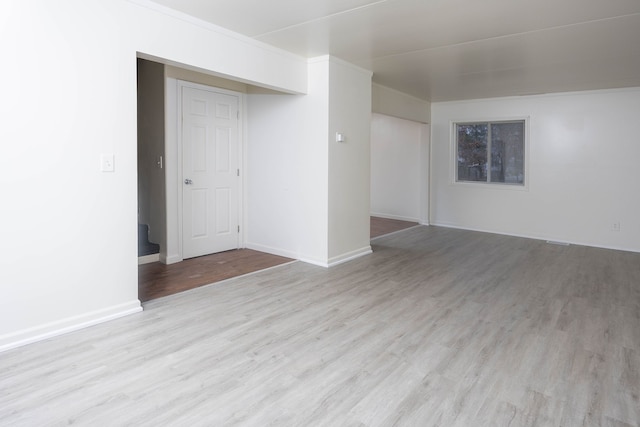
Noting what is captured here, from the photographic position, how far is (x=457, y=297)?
3744 millimetres

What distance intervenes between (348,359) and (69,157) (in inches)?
88.7

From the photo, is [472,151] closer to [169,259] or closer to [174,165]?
[174,165]

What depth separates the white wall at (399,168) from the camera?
8.03 m

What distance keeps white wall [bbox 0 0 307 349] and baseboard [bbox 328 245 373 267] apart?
88.8 inches

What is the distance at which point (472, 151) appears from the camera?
746 cm

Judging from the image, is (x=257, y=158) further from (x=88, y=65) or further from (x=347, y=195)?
(x=88, y=65)

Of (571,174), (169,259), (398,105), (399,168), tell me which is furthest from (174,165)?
(571,174)

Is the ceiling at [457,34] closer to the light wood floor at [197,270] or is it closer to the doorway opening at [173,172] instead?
the doorway opening at [173,172]

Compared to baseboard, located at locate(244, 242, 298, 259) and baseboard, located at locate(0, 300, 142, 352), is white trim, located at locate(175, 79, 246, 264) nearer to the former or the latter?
baseboard, located at locate(244, 242, 298, 259)

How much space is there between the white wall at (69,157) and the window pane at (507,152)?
5628 millimetres

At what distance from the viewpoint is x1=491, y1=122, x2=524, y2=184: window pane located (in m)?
6.90

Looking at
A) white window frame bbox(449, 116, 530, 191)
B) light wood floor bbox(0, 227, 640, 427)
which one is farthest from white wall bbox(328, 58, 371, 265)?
white window frame bbox(449, 116, 530, 191)

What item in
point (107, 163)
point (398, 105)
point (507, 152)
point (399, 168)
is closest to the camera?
point (107, 163)

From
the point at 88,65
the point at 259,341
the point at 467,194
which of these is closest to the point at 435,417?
the point at 259,341
